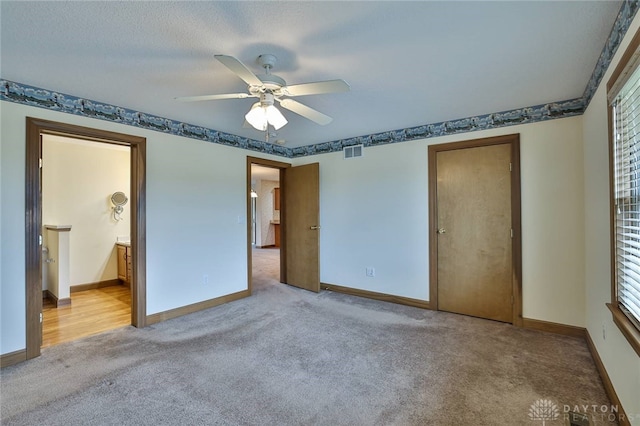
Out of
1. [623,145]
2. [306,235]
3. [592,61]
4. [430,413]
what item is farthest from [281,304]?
[592,61]

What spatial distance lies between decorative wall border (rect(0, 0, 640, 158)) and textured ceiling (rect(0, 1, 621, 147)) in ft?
0.26

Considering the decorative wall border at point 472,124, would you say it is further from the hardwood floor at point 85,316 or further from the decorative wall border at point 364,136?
the hardwood floor at point 85,316

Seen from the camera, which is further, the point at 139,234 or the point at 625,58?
the point at 139,234

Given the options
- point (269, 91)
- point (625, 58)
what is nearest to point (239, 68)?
point (269, 91)

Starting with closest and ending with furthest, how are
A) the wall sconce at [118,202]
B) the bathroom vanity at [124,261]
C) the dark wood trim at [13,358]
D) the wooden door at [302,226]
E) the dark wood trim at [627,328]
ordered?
1. the dark wood trim at [627,328]
2. the dark wood trim at [13,358]
3. the wooden door at [302,226]
4. the bathroom vanity at [124,261]
5. the wall sconce at [118,202]

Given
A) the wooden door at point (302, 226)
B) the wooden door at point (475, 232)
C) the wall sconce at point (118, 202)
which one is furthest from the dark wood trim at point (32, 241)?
the wooden door at point (475, 232)

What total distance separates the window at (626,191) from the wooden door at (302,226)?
323 centimetres

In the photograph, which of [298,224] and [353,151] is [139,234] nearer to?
[298,224]

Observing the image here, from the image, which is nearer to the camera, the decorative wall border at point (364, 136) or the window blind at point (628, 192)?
the window blind at point (628, 192)

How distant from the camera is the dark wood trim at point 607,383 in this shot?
1.62m

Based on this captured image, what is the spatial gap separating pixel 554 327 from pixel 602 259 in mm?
1112

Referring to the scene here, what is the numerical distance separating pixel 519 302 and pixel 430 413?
78.0 inches

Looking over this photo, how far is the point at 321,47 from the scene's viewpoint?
1.87 metres

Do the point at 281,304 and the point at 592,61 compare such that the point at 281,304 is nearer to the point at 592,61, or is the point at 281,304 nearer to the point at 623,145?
the point at 623,145
